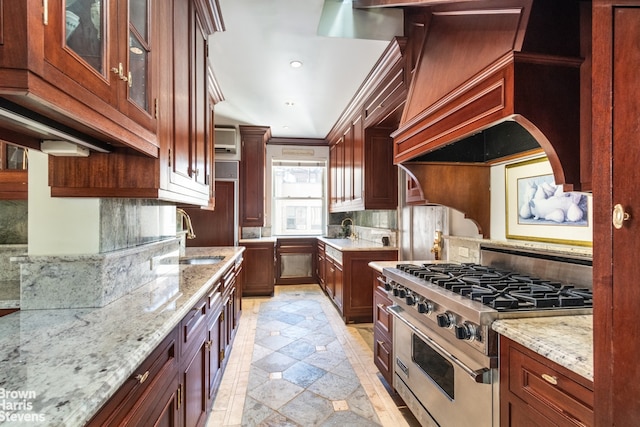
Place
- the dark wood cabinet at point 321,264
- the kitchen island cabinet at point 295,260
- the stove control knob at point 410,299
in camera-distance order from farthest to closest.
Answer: the kitchen island cabinet at point 295,260 < the dark wood cabinet at point 321,264 < the stove control knob at point 410,299

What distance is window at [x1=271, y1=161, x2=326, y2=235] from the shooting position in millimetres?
5965

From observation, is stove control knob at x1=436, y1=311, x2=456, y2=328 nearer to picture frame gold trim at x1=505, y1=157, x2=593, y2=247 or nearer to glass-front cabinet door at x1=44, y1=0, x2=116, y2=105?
picture frame gold trim at x1=505, y1=157, x2=593, y2=247

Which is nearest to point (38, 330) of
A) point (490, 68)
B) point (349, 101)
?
point (490, 68)

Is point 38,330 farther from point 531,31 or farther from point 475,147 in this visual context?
point 475,147

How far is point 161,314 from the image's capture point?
1192mm

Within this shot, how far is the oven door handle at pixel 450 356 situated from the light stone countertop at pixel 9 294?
188cm

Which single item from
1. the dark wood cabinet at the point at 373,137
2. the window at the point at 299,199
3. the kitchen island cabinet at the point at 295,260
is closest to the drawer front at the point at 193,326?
the dark wood cabinet at the point at 373,137

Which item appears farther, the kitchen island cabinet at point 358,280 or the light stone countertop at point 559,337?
the kitchen island cabinet at point 358,280

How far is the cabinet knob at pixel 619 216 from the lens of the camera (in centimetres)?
67

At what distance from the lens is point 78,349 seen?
0.89 metres

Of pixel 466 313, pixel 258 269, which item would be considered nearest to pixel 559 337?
pixel 466 313

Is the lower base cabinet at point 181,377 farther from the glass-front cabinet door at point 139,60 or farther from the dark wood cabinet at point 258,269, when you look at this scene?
the dark wood cabinet at point 258,269

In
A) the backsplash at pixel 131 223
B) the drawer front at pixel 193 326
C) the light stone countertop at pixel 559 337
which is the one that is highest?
the backsplash at pixel 131 223

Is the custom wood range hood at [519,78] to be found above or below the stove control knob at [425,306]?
above
